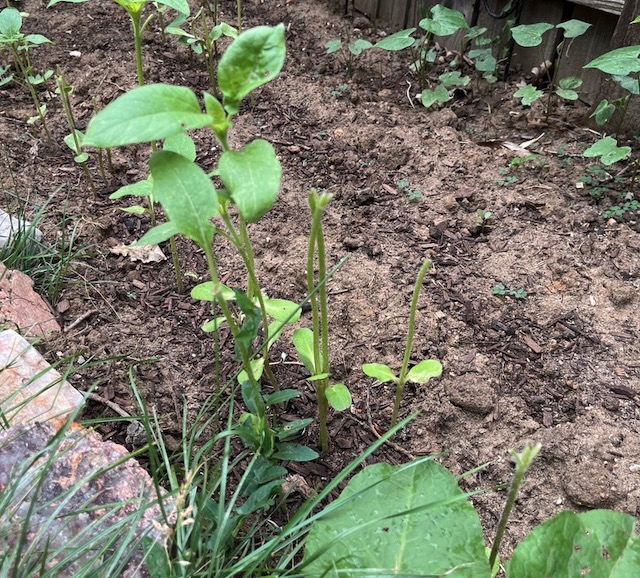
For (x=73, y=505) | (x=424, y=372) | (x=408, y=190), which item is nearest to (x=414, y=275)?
(x=408, y=190)

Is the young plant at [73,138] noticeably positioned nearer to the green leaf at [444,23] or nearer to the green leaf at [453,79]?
the green leaf at [444,23]

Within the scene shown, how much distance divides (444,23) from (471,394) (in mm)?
1818

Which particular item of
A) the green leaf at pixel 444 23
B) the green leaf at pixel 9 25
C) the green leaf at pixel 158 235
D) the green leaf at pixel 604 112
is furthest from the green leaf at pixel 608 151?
the green leaf at pixel 9 25

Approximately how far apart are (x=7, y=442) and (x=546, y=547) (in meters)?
1.11

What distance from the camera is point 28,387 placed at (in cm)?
149

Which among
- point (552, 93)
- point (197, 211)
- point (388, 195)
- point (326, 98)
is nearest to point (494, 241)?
point (388, 195)

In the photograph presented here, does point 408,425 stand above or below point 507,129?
below

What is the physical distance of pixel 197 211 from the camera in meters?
0.97

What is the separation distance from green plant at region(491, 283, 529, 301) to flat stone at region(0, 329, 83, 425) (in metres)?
1.34

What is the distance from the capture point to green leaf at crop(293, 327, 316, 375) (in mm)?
1426

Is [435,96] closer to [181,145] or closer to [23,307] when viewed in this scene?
[181,145]

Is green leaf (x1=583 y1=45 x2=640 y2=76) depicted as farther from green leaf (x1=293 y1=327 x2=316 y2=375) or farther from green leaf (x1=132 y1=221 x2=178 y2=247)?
green leaf (x1=132 y1=221 x2=178 y2=247)

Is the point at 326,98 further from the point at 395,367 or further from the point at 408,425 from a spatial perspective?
the point at 408,425

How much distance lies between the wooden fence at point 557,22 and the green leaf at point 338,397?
1.91 m
